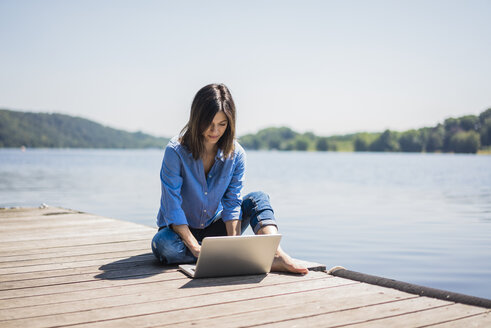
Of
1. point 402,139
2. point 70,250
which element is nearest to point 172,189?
point 70,250

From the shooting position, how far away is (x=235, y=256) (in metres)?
2.97

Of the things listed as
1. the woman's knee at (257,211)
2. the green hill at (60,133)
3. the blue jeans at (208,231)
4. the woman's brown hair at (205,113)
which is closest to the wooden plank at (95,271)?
the blue jeans at (208,231)

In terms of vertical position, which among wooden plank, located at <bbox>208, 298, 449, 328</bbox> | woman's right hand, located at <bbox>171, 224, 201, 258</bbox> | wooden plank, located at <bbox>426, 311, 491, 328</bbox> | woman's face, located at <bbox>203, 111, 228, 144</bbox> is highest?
woman's face, located at <bbox>203, 111, 228, 144</bbox>

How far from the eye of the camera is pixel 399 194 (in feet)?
53.6

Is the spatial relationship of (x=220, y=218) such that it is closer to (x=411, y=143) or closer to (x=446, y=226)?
(x=446, y=226)

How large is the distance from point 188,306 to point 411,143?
2972 inches

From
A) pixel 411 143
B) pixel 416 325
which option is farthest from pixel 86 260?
pixel 411 143

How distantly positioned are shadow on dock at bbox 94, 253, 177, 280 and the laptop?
0.91ft

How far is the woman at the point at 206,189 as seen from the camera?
10.3ft

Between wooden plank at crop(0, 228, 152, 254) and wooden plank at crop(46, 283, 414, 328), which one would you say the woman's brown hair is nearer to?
wooden plank at crop(46, 283, 414, 328)

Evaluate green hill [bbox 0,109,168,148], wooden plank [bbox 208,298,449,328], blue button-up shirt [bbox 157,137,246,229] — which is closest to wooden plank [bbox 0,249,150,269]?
blue button-up shirt [bbox 157,137,246,229]

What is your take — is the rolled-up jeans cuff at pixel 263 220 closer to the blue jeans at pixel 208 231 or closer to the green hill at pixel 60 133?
the blue jeans at pixel 208 231

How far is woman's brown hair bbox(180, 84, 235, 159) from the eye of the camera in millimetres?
3084

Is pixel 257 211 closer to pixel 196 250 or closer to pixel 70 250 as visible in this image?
pixel 196 250
